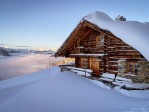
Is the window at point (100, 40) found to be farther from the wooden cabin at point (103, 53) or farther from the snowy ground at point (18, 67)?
the snowy ground at point (18, 67)

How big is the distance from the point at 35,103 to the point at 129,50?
793 cm

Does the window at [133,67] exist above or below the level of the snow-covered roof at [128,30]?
below

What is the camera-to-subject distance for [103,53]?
15.9 metres

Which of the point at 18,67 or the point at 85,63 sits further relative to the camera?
the point at 18,67

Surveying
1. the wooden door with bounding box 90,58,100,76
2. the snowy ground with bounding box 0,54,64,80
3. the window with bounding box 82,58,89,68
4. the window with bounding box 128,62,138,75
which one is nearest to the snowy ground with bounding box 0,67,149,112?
the window with bounding box 128,62,138,75

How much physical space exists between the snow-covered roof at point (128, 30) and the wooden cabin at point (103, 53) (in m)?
0.46

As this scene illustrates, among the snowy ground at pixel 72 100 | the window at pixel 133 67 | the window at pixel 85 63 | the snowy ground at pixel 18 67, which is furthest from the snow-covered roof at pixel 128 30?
the snowy ground at pixel 18 67

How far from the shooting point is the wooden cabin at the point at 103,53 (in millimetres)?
13461

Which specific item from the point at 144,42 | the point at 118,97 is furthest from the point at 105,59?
the point at 118,97

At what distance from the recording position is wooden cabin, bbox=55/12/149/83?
1346 centimetres

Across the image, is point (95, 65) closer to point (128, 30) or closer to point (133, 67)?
point (133, 67)

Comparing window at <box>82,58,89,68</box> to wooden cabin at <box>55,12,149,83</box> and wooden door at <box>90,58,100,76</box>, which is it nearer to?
wooden cabin at <box>55,12,149,83</box>

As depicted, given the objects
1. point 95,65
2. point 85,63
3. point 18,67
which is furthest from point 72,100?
point 18,67

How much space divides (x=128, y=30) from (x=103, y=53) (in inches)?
141
